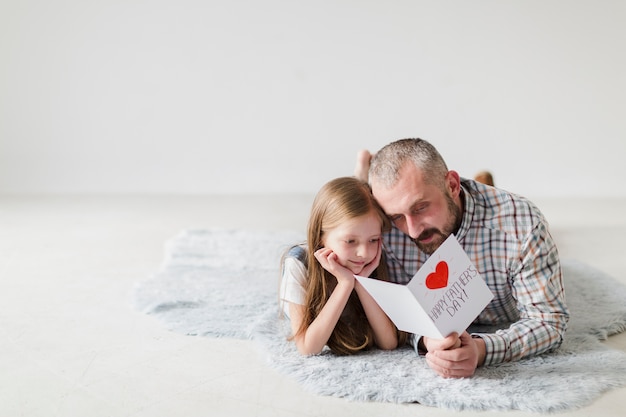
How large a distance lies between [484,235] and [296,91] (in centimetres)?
315

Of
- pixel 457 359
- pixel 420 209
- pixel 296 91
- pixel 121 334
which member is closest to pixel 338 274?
pixel 420 209

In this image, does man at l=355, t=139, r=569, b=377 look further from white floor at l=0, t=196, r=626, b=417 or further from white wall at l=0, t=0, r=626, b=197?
white wall at l=0, t=0, r=626, b=197

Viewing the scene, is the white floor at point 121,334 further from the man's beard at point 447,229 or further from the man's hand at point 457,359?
the man's beard at point 447,229

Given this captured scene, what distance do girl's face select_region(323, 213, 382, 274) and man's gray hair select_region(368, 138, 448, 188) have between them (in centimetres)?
12

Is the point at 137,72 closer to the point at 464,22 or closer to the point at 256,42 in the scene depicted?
the point at 256,42

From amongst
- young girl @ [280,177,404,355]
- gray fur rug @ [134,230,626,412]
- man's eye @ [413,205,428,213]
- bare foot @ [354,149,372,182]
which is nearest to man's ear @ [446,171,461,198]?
man's eye @ [413,205,428,213]

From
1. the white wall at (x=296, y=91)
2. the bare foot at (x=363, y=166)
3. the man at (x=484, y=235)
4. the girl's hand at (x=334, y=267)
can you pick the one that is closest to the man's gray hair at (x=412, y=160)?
the man at (x=484, y=235)

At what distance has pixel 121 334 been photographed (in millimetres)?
2496

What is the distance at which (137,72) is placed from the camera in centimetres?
522

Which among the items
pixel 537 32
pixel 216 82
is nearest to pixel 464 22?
pixel 537 32

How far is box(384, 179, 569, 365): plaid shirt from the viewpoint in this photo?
7.06ft

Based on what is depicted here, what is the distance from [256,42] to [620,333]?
337cm

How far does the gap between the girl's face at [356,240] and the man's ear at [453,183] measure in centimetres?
22

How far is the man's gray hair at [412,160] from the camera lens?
2135 millimetres
